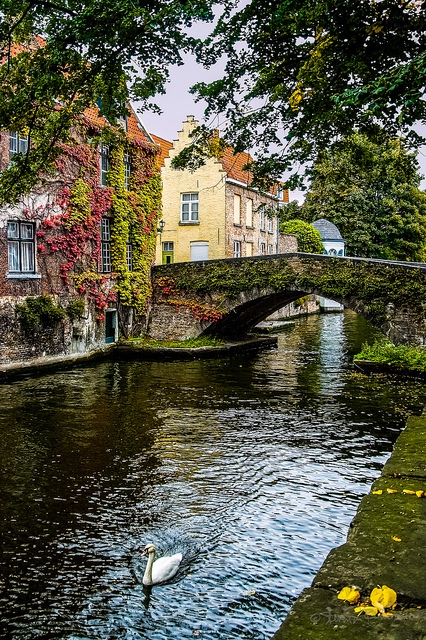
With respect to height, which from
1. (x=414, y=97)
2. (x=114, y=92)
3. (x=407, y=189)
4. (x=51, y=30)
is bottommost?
(x=414, y=97)

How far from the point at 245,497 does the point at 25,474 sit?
3.51 m

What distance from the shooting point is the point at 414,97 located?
18.6ft

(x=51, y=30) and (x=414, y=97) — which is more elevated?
(x=51, y=30)

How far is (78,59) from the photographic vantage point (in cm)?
666

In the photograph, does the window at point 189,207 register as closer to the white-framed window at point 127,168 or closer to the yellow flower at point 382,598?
the white-framed window at point 127,168

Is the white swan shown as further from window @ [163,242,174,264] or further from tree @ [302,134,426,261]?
tree @ [302,134,426,261]

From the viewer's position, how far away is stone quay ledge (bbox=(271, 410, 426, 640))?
228cm

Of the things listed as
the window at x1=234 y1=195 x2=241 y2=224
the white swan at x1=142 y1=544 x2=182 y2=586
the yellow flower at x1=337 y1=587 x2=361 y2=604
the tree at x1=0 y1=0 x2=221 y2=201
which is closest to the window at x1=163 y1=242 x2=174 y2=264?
the window at x1=234 y1=195 x2=241 y2=224

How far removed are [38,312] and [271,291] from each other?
321 inches

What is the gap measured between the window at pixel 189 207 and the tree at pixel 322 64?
62.2 ft

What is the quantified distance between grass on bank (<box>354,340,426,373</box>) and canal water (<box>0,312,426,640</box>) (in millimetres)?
772

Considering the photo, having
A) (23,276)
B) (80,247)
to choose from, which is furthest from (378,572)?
(80,247)

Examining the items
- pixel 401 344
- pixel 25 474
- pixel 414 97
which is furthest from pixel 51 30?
pixel 401 344

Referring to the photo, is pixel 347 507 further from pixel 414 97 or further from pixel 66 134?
pixel 66 134
